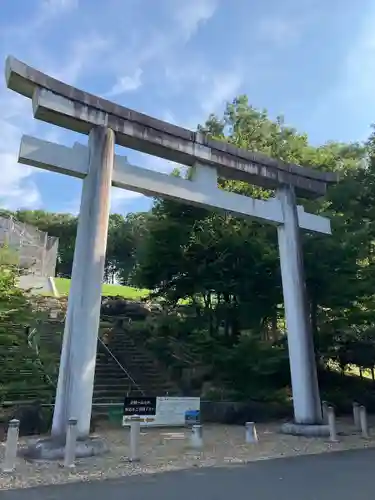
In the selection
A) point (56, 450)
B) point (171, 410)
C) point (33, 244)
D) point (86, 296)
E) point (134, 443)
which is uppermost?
point (33, 244)

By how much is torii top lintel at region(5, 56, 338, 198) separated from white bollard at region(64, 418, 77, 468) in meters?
5.42

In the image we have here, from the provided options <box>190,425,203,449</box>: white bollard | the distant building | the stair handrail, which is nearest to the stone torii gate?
<box>190,425,203,449</box>: white bollard

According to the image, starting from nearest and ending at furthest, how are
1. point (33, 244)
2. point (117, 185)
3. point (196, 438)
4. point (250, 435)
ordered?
1. point (196, 438)
2. point (250, 435)
3. point (117, 185)
4. point (33, 244)

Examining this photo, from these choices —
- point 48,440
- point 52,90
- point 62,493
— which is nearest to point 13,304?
point 48,440

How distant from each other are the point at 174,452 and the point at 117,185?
16.8 feet

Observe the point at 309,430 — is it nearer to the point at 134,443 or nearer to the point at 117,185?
the point at 134,443

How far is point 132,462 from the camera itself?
6477 millimetres

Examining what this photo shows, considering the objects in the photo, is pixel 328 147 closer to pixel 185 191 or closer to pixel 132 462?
pixel 185 191

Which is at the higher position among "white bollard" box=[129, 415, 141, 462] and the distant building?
the distant building

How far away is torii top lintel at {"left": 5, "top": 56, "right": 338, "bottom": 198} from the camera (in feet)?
25.2

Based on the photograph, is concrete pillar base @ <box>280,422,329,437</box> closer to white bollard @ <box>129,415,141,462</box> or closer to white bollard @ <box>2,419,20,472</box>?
white bollard @ <box>129,415,141,462</box>

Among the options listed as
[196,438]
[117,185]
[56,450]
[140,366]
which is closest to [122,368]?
[140,366]

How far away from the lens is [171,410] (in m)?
8.46

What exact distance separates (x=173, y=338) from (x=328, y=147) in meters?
11.5
